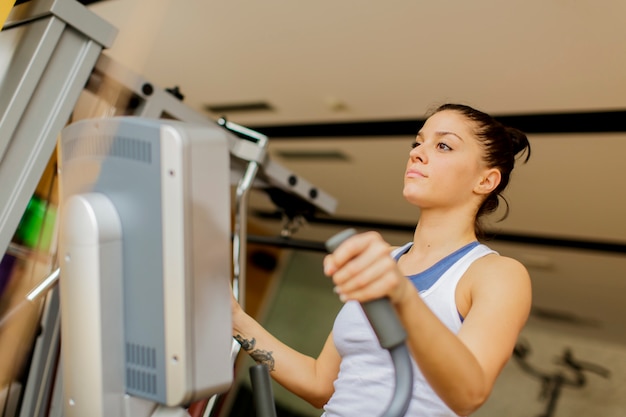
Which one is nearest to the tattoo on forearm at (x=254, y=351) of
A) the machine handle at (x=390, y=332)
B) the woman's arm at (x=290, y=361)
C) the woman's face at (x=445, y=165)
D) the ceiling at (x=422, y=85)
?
the woman's arm at (x=290, y=361)

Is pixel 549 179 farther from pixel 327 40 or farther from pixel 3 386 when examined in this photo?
pixel 3 386

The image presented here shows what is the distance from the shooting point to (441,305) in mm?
1091

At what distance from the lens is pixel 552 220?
3891mm

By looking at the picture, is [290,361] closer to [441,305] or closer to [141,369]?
[441,305]

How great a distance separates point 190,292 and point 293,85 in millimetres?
2812

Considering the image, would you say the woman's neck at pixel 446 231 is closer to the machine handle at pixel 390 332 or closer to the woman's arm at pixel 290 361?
the woman's arm at pixel 290 361

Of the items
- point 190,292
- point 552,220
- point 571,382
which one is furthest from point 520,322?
point 571,382

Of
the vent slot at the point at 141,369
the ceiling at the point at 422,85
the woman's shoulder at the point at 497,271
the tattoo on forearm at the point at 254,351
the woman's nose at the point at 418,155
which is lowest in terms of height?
the vent slot at the point at 141,369

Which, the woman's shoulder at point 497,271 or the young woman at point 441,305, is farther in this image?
the woman's shoulder at point 497,271

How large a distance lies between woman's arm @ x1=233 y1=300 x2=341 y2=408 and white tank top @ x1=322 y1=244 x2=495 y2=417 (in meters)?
0.12

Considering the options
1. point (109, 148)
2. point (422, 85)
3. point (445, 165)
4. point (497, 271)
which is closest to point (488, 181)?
point (445, 165)

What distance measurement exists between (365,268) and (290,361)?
24.9 inches

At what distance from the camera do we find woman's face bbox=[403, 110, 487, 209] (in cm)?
117

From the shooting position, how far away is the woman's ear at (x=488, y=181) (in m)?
1.24
